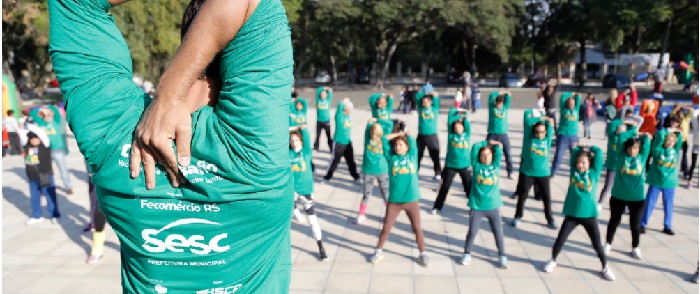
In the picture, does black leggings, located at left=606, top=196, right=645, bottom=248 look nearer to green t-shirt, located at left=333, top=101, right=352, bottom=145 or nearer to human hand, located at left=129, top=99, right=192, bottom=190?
green t-shirt, located at left=333, top=101, right=352, bottom=145

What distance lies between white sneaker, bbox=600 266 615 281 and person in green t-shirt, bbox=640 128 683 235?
1.83 m

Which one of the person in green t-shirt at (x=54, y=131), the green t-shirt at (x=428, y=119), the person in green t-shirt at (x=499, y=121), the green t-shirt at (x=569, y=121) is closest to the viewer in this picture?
the person in green t-shirt at (x=54, y=131)

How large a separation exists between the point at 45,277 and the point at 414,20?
31229mm

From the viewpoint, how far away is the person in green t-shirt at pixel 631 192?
6.65 m

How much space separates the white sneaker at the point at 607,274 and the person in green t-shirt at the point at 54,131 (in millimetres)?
9317

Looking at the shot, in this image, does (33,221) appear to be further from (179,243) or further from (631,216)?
(631,216)

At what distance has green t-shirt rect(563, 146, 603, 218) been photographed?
6.08 m

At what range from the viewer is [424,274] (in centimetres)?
623

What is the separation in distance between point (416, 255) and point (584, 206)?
2.20m

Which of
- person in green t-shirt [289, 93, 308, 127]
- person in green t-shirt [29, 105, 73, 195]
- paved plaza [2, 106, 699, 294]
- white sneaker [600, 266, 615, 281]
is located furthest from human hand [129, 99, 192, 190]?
person in green t-shirt [289, 93, 308, 127]

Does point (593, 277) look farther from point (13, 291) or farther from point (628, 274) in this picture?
point (13, 291)

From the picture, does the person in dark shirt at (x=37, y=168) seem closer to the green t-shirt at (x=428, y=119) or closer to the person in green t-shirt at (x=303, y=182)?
the person in green t-shirt at (x=303, y=182)

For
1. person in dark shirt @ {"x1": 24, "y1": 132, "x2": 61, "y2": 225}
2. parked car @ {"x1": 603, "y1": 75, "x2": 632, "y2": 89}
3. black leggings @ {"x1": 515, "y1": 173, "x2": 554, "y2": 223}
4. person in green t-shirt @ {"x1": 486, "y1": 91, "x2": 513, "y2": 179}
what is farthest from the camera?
parked car @ {"x1": 603, "y1": 75, "x2": 632, "y2": 89}

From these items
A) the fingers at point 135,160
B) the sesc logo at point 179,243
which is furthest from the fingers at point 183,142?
the sesc logo at point 179,243
